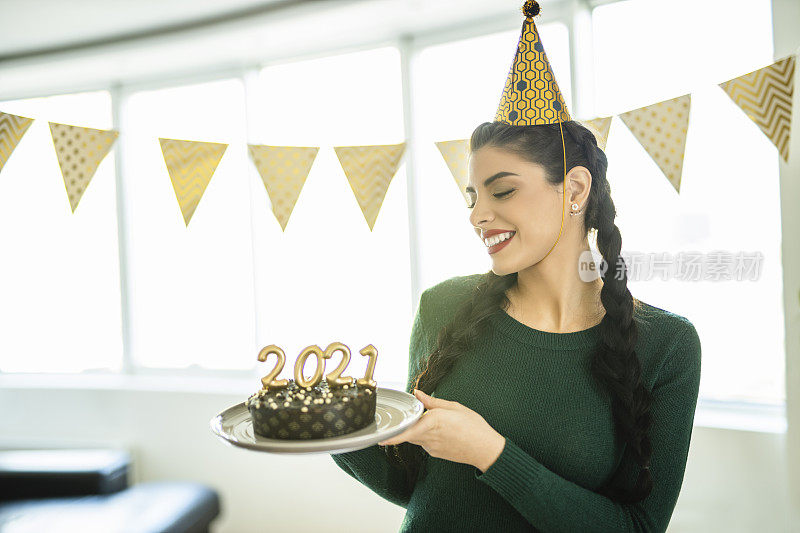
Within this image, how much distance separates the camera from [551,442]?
3.91 feet

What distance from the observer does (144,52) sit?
304 cm

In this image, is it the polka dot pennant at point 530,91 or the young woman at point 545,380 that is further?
the polka dot pennant at point 530,91

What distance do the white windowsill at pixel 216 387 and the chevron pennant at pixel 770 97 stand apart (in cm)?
106

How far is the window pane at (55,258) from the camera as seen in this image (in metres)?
3.62

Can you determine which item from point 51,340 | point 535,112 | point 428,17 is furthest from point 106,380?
point 535,112

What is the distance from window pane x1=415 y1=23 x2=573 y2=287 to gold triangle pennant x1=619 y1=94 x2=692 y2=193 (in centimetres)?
95

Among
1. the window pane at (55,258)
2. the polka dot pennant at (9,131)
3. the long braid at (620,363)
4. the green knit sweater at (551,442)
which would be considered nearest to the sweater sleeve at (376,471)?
the green knit sweater at (551,442)

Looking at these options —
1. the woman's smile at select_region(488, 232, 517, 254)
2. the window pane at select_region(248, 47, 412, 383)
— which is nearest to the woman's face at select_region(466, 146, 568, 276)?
the woman's smile at select_region(488, 232, 517, 254)

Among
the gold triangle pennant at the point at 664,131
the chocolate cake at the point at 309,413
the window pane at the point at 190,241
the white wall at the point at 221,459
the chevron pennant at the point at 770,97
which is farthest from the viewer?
the window pane at the point at 190,241

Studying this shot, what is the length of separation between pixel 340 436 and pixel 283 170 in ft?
4.99

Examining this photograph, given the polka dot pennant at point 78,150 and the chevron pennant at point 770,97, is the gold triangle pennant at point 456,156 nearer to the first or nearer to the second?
the chevron pennant at point 770,97

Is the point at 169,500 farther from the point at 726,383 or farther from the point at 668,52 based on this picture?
the point at 668,52

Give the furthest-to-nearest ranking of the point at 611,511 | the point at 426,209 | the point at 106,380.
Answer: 1. the point at 106,380
2. the point at 426,209
3. the point at 611,511

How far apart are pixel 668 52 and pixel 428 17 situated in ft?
3.43
